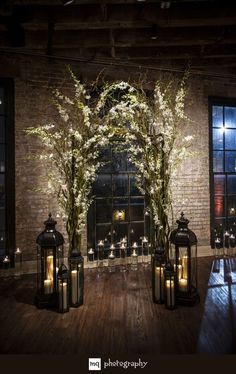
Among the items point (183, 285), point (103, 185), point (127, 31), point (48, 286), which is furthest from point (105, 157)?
point (183, 285)

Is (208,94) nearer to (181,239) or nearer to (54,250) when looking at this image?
(181,239)

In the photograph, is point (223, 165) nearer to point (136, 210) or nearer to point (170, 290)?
point (136, 210)

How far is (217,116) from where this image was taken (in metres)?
6.28

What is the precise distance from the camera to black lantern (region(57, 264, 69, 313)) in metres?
3.51

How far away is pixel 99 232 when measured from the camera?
556cm

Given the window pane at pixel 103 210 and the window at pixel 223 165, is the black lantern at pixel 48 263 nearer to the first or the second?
the window pane at pixel 103 210

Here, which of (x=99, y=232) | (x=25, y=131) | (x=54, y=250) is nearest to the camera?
(x=54, y=250)

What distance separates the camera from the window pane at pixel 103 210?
5.56m

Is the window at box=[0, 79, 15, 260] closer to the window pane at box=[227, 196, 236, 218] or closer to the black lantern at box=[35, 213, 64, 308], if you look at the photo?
the black lantern at box=[35, 213, 64, 308]

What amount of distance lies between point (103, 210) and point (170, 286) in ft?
7.59

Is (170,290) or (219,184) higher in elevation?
(219,184)

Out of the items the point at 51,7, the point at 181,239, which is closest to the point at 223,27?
the point at 51,7

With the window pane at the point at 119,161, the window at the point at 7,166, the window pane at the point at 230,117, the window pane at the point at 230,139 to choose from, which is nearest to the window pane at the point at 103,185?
the window pane at the point at 119,161

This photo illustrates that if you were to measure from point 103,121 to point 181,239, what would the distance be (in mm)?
2063
